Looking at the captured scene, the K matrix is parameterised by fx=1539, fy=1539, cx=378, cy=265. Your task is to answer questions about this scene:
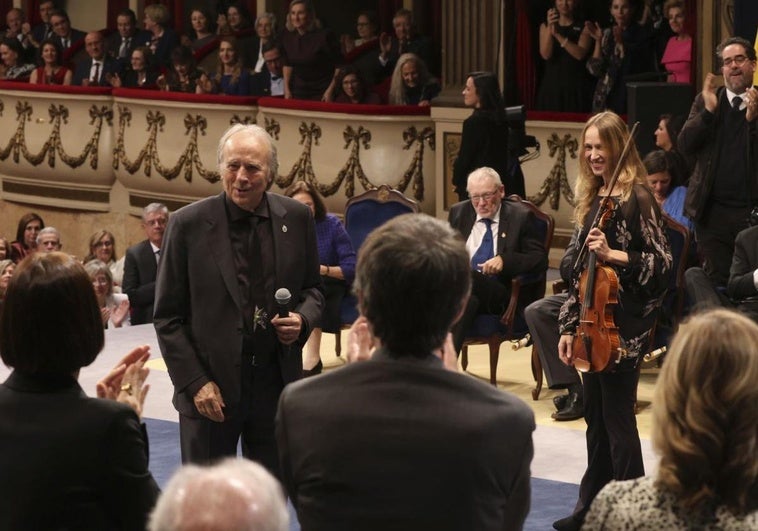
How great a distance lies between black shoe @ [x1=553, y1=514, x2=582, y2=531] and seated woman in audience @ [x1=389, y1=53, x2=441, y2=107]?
22.1ft

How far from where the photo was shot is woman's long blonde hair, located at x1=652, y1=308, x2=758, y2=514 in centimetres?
245

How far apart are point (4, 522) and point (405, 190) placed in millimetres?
9417

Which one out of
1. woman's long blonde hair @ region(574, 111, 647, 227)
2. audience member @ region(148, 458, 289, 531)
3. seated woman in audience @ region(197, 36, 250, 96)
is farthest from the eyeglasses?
seated woman in audience @ region(197, 36, 250, 96)

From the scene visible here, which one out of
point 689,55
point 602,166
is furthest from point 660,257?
point 689,55

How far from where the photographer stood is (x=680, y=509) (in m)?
2.50

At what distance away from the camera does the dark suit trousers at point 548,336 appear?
6.95m

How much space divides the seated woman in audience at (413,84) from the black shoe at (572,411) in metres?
5.00

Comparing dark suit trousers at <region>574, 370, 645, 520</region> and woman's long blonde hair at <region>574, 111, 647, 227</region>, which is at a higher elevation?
woman's long blonde hair at <region>574, 111, 647, 227</region>

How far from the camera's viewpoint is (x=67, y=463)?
2.82 metres

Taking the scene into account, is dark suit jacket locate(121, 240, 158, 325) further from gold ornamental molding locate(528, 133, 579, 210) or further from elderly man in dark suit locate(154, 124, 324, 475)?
elderly man in dark suit locate(154, 124, 324, 475)

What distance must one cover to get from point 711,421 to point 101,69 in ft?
43.3

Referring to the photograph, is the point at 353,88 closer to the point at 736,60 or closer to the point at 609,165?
the point at 736,60

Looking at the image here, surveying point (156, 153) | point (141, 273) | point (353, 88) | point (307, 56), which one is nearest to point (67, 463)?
point (141, 273)

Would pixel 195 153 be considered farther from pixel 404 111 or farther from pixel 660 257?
pixel 660 257
